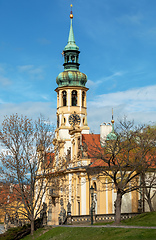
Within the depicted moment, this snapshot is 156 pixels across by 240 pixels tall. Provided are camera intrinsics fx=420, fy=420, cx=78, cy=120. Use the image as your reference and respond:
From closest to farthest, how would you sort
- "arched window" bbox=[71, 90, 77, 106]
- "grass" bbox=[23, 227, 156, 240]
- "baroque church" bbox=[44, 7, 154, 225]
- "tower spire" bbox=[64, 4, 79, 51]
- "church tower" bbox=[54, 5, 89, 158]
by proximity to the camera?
"grass" bbox=[23, 227, 156, 240], "baroque church" bbox=[44, 7, 154, 225], "church tower" bbox=[54, 5, 89, 158], "arched window" bbox=[71, 90, 77, 106], "tower spire" bbox=[64, 4, 79, 51]

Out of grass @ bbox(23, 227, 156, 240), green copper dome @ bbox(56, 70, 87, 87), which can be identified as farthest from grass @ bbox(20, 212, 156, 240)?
green copper dome @ bbox(56, 70, 87, 87)

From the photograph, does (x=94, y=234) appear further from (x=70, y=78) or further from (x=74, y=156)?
(x=70, y=78)

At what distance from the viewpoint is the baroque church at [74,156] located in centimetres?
5072

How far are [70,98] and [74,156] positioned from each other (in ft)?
50.3

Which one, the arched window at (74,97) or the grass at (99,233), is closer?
the grass at (99,233)

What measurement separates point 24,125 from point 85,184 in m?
17.3

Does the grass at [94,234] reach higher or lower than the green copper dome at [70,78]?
lower

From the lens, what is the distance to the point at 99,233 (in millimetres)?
30953

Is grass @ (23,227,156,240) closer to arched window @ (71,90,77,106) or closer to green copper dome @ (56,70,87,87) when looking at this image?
arched window @ (71,90,77,106)

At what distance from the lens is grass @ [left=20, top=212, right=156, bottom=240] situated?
27.2m

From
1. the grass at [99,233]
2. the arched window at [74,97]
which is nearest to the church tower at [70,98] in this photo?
the arched window at [74,97]

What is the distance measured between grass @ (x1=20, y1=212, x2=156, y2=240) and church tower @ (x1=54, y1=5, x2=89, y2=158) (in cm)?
3159

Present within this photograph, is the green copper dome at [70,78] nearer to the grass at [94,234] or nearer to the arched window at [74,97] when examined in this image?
the arched window at [74,97]

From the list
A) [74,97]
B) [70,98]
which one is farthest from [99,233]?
[74,97]
